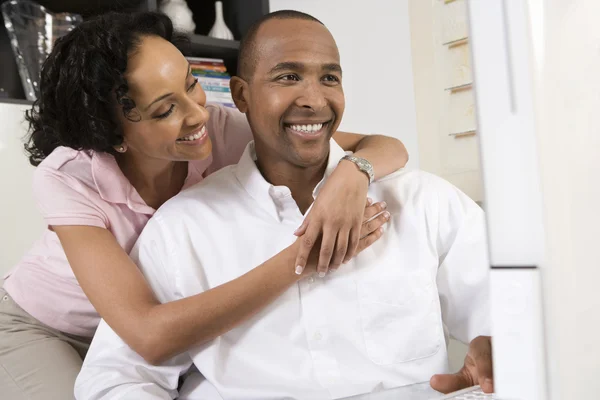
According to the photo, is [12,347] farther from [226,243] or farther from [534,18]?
[534,18]

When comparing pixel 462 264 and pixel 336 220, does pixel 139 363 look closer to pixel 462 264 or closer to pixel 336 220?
pixel 336 220

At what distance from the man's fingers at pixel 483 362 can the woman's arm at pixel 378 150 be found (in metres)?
0.51

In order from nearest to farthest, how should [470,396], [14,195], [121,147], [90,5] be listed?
[470,396]
[121,147]
[14,195]
[90,5]

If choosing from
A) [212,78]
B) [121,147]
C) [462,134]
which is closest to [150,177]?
[121,147]

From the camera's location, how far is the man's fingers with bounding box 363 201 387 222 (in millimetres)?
1217

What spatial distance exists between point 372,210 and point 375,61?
177cm

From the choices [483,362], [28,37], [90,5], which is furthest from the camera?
[90,5]

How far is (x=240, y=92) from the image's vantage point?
153cm

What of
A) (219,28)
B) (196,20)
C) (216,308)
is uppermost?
(196,20)

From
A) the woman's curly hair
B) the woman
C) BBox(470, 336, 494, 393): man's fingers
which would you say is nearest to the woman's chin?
the woman

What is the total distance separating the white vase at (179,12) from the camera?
8.36 feet

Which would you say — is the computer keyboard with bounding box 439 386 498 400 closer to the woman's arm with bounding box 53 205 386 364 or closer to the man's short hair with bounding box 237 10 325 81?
the woman's arm with bounding box 53 205 386 364

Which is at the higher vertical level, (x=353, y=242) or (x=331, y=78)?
(x=331, y=78)

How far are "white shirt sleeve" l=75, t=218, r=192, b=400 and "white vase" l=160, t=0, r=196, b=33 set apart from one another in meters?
1.43
